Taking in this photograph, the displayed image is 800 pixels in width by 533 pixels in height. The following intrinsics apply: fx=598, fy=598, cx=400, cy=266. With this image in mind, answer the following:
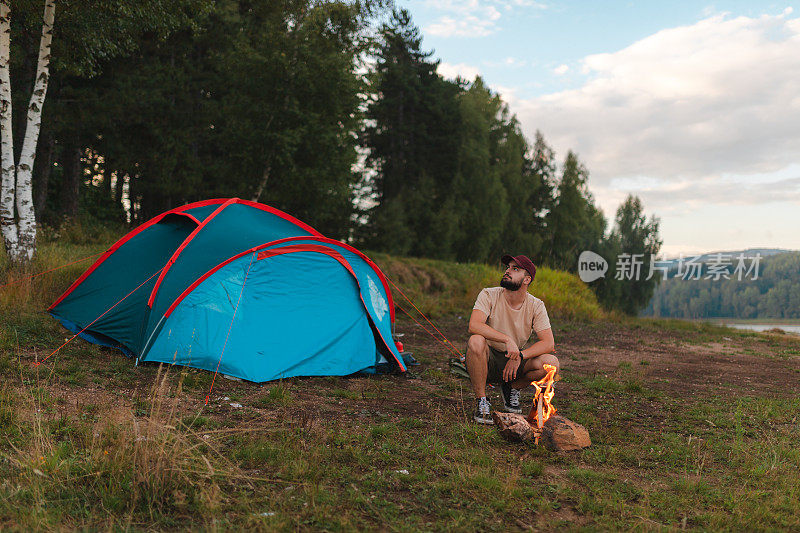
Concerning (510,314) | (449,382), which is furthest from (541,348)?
(449,382)

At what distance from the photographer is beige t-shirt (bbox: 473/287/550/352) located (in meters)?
5.78

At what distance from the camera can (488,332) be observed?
5.61 meters

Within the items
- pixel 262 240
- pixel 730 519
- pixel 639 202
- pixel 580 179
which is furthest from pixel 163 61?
pixel 639 202

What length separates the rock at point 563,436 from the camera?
4.79m

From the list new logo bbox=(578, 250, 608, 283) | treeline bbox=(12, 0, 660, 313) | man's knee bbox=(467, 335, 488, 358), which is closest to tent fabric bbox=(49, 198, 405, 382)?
man's knee bbox=(467, 335, 488, 358)

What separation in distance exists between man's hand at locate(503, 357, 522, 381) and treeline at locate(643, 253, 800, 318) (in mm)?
54873

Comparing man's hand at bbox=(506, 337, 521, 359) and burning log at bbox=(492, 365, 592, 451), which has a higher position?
man's hand at bbox=(506, 337, 521, 359)

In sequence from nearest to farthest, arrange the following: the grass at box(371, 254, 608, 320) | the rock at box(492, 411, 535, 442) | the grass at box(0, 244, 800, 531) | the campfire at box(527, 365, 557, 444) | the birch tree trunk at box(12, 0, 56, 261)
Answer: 1. the grass at box(0, 244, 800, 531)
2. the rock at box(492, 411, 535, 442)
3. the campfire at box(527, 365, 557, 444)
4. the birch tree trunk at box(12, 0, 56, 261)
5. the grass at box(371, 254, 608, 320)

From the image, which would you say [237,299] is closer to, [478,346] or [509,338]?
[478,346]

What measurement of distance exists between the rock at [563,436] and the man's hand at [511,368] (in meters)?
0.63

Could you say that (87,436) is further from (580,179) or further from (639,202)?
(639,202)

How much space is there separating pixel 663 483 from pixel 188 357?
4.83m

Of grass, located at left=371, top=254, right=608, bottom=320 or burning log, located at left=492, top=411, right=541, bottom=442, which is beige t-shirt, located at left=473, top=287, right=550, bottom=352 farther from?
grass, located at left=371, top=254, right=608, bottom=320

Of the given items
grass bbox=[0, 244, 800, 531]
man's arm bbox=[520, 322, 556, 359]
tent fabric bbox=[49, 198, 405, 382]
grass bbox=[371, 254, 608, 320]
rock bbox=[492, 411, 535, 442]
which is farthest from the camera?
grass bbox=[371, 254, 608, 320]
